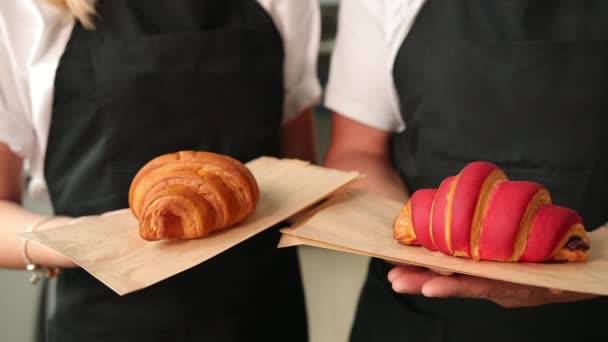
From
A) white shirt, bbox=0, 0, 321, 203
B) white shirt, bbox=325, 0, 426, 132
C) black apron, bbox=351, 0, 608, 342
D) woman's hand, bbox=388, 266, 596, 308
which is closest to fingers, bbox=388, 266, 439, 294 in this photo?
woman's hand, bbox=388, 266, 596, 308

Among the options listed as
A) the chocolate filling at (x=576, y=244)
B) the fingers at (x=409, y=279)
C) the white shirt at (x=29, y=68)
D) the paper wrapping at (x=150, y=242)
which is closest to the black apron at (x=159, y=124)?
the white shirt at (x=29, y=68)

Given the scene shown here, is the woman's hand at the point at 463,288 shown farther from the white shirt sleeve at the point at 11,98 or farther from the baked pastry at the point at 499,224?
the white shirt sleeve at the point at 11,98

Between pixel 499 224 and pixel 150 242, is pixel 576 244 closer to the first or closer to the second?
pixel 499 224

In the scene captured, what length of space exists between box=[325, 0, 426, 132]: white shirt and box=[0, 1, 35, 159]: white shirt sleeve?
47cm

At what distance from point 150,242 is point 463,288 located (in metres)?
0.36

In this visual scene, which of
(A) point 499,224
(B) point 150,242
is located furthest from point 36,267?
(A) point 499,224

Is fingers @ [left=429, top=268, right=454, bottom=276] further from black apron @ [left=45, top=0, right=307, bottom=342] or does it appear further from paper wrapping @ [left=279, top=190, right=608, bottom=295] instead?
black apron @ [left=45, top=0, right=307, bottom=342]

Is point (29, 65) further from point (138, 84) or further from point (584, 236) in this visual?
point (584, 236)

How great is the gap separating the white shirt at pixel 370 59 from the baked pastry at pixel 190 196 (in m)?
0.29

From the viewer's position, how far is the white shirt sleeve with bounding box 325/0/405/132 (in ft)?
3.18

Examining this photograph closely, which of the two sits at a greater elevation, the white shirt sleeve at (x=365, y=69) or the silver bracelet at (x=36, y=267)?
the white shirt sleeve at (x=365, y=69)

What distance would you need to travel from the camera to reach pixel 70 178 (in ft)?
3.03

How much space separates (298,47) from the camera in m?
1.03

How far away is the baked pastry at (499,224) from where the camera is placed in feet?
2.20
